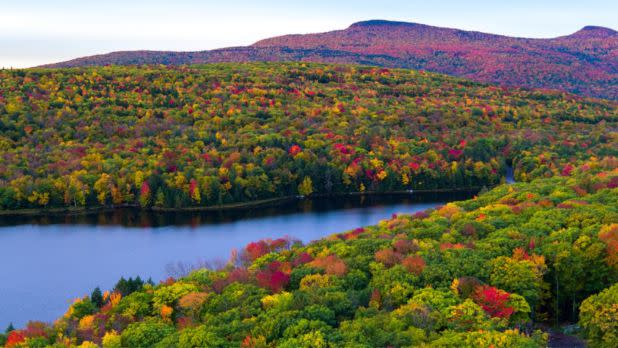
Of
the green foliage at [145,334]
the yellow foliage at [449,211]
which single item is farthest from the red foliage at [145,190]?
the green foliage at [145,334]

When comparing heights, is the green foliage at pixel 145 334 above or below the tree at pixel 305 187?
above

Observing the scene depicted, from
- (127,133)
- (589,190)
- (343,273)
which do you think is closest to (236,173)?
(127,133)

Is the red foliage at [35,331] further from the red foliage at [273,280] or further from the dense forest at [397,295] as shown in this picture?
the red foliage at [273,280]

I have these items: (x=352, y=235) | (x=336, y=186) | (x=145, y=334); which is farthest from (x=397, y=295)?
(x=336, y=186)

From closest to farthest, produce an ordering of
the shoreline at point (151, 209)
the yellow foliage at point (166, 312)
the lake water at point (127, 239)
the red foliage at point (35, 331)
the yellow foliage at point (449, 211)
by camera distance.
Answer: the red foliage at point (35, 331)
the yellow foliage at point (166, 312)
the lake water at point (127, 239)
the yellow foliage at point (449, 211)
the shoreline at point (151, 209)

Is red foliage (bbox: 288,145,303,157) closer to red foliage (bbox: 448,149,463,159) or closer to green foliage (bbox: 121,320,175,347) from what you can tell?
red foliage (bbox: 448,149,463,159)

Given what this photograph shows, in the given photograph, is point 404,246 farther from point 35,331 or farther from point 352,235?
point 35,331
